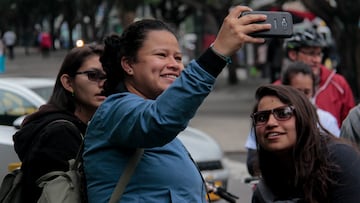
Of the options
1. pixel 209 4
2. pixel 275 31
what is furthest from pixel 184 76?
pixel 209 4

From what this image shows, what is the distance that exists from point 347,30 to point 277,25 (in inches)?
553

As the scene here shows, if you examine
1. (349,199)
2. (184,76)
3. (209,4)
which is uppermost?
(184,76)

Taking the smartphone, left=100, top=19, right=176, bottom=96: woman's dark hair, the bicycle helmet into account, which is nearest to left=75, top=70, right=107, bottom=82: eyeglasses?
left=100, top=19, right=176, bottom=96: woman's dark hair

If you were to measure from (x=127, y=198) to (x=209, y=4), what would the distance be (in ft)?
70.6

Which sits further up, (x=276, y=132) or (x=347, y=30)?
(x=276, y=132)

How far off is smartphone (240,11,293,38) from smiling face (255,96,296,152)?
2.48 ft

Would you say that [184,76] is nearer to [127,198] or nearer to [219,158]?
[127,198]

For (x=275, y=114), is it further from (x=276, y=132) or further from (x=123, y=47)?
(x=123, y=47)

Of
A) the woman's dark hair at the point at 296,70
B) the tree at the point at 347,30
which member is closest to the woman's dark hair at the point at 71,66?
the woman's dark hair at the point at 296,70

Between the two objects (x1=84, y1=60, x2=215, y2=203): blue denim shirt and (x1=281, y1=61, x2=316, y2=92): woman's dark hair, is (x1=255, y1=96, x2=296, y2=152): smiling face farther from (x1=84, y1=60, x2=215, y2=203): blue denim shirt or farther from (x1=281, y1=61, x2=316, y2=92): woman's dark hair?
(x1=281, y1=61, x2=316, y2=92): woman's dark hair

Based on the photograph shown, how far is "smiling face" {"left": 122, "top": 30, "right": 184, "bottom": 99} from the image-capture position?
260cm

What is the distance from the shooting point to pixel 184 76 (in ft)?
7.73

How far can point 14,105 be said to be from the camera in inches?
314

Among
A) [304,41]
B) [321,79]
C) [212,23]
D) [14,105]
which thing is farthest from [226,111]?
[212,23]
